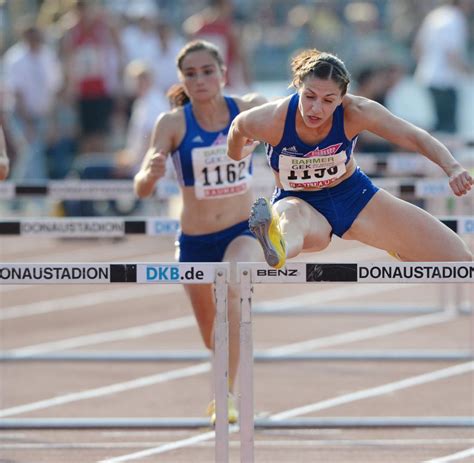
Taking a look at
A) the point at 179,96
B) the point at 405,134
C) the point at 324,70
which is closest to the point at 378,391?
the point at 179,96

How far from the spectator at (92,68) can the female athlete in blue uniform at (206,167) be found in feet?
32.0

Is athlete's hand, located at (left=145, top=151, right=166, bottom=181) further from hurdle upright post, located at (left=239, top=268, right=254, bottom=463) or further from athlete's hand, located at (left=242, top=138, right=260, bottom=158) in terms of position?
hurdle upright post, located at (left=239, top=268, right=254, bottom=463)

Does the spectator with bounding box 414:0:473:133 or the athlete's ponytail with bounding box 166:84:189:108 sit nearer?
the athlete's ponytail with bounding box 166:84:189:108

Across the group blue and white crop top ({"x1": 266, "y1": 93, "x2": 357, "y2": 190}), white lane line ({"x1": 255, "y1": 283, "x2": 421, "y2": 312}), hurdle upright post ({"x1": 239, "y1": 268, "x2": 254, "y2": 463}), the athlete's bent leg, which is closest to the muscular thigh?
the athlete's bent leg

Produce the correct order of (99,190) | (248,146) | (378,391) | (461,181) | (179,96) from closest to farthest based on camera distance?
(461,181)
(248,146)
(179,96)
(378,391)
(99,190)

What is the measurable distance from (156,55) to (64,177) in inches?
85.1

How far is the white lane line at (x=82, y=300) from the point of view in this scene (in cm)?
1261

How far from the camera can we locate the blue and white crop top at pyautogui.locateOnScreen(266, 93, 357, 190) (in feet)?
20.7

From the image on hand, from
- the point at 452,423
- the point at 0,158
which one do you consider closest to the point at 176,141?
the point at 0,158

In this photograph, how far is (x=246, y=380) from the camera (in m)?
5.60

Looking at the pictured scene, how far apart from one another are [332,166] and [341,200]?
21cm

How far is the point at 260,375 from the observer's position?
9.48m

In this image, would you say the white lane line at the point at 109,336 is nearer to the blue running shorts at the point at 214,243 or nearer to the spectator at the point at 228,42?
the blue running shorts at the point at 214,243

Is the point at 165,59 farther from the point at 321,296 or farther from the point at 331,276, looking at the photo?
the point at 331,276
